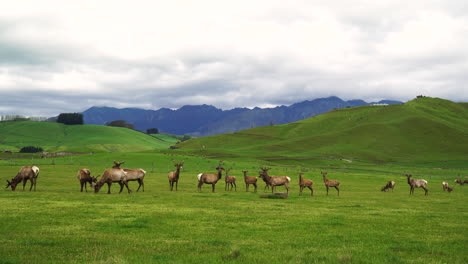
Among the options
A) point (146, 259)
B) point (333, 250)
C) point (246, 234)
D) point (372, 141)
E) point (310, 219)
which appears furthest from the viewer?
point (372, 141)

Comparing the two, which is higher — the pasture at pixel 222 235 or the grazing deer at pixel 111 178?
the grazing deer at pixel 111 178

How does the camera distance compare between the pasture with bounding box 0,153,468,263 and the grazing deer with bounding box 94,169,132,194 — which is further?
the grazing deer with bounding box 94,169,132,194

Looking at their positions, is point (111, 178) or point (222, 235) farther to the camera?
point (111, 178)

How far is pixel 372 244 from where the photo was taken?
14.1 meters

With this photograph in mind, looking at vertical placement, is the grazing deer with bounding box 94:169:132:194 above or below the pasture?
above

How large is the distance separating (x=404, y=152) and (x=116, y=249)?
174 metres

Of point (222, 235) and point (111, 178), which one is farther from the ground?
point (111, 178)

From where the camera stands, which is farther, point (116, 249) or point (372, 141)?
point (372, 141)

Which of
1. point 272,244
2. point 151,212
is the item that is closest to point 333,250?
point 272,244

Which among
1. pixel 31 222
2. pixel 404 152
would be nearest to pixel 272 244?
pixel 31 222

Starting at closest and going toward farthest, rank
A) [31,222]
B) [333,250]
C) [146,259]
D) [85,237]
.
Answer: [146,259] → [333,250] → [85,237] → [31,222]

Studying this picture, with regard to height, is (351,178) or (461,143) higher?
(461,143)

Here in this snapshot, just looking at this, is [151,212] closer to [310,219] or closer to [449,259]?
[310,219]

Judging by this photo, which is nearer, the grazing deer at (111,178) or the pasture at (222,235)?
the pasture at (222,235)
